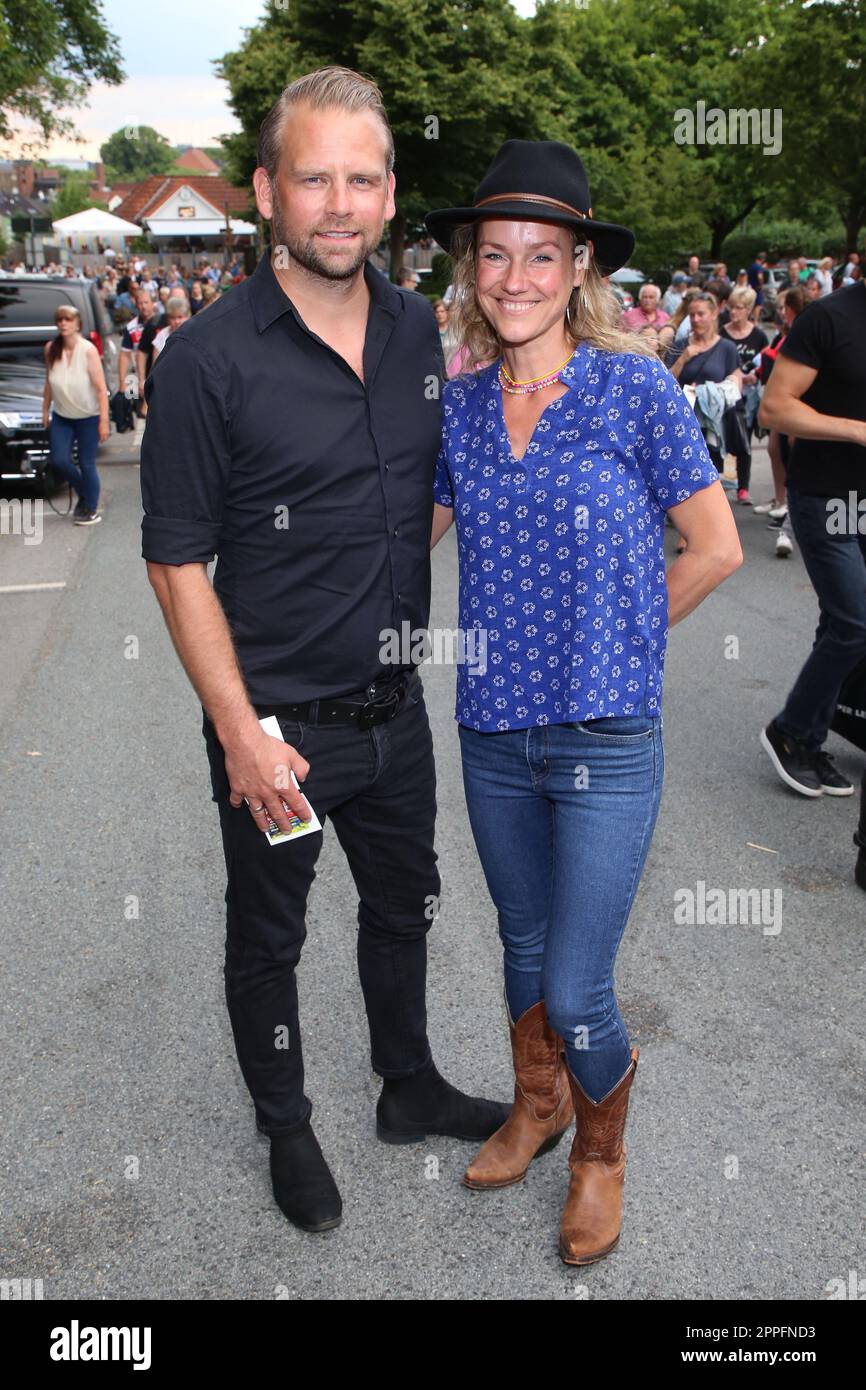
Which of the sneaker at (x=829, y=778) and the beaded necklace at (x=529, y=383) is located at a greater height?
the beaded necklace at (x=529, y=383)

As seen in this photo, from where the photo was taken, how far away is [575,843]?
2451mm

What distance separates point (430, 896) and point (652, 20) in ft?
184

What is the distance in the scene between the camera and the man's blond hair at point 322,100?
7.83 ft

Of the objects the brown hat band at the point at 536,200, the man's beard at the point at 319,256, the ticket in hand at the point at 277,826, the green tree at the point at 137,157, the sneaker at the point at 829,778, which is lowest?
the sneaker at the point at 829,778

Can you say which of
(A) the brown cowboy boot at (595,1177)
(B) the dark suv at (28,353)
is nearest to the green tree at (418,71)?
(B) the dark suv at (28,353)

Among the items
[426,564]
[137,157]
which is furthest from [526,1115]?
[137,157]

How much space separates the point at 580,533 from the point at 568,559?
53 mm

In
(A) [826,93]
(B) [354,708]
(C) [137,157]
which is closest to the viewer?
(B) [354,708]

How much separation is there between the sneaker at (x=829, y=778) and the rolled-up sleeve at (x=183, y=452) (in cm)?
353

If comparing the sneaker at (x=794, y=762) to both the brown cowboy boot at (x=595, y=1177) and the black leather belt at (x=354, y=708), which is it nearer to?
the brown cowboy boot at (x=595, y=1177)

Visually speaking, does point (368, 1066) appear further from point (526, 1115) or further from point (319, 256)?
point (319, 256)

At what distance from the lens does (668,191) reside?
3878 cm

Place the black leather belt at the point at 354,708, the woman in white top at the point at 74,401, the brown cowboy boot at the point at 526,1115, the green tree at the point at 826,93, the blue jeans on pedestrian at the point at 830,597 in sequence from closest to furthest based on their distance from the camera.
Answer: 1. the black leather belt at the point at 354,708
2. the brown cowboy boot at the point at 526,1115
3. the blue jeans on pedestrian at the point at 830,597
4. the woman in white top at the point at 74,401
5. the green tree at the point at 826,93
